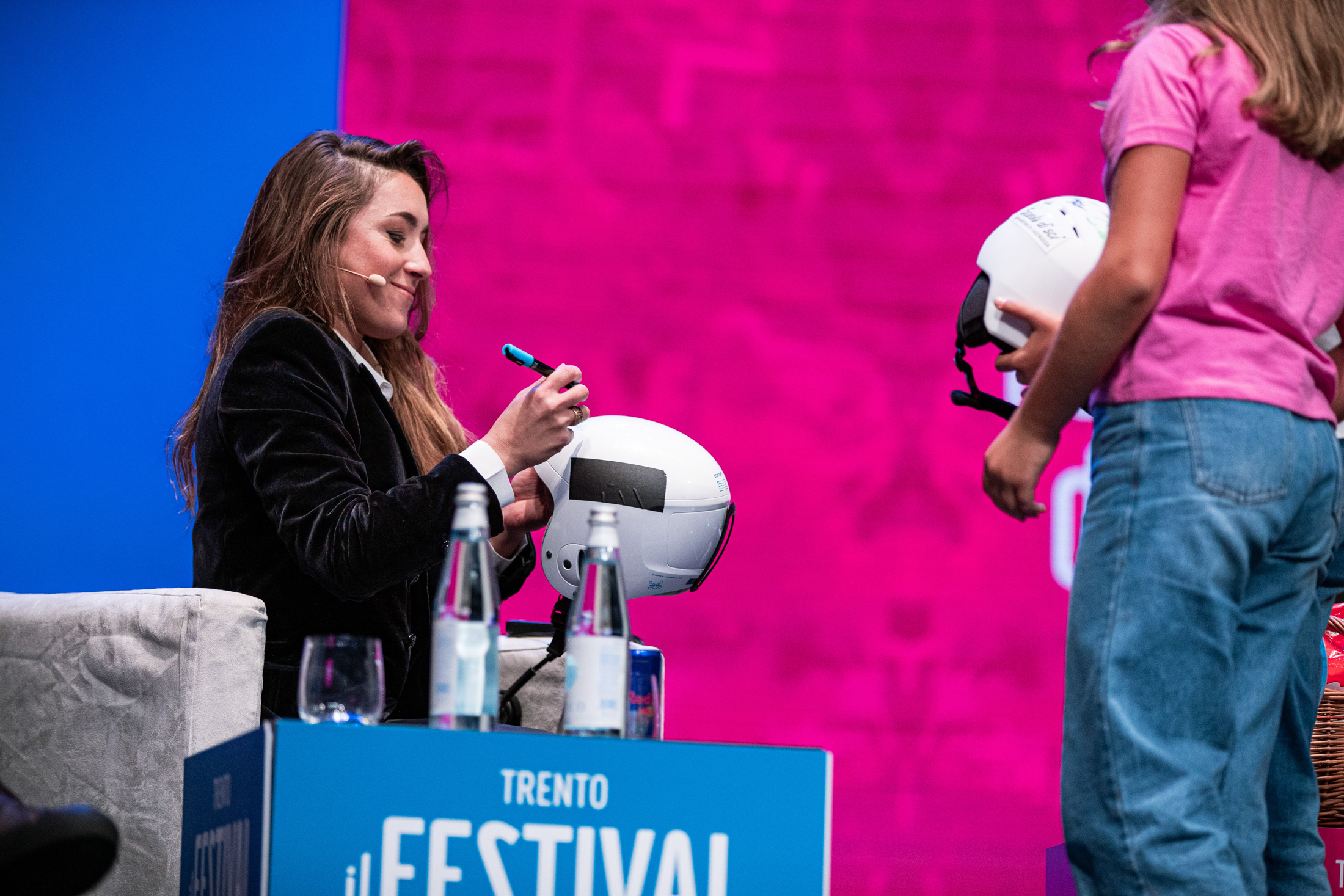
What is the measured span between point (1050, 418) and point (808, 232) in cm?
180

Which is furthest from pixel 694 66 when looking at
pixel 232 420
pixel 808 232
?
pixel 232 420

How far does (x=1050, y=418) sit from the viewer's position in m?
→ 1.24

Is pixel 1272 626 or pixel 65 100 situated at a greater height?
pixel 65 100

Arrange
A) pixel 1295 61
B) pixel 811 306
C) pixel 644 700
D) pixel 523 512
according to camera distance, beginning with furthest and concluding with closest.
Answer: pixel 811 306
pixel 523 512
pixel 644 700
pixel 1295 61

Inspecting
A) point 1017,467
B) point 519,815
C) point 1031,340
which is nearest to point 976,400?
point 1031,340

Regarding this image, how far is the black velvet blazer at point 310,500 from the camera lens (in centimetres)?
157

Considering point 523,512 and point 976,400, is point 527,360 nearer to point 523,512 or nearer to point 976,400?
point 523,512

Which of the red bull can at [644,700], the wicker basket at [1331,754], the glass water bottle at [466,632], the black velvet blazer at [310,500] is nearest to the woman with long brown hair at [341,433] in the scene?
the black velvet blazer at [310,500]

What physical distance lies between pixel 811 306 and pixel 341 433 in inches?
59.8

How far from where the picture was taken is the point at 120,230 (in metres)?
2.83

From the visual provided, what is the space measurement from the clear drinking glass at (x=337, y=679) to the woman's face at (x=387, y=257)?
814 millimetres

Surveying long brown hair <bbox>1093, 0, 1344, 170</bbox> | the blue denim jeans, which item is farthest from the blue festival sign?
long brown hair <bbox>1093, 0, 1344, 170</bbox>

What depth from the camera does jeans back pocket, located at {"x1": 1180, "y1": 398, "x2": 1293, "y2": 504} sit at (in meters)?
1.12

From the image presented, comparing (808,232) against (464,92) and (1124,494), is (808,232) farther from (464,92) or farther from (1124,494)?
(1124,494)
